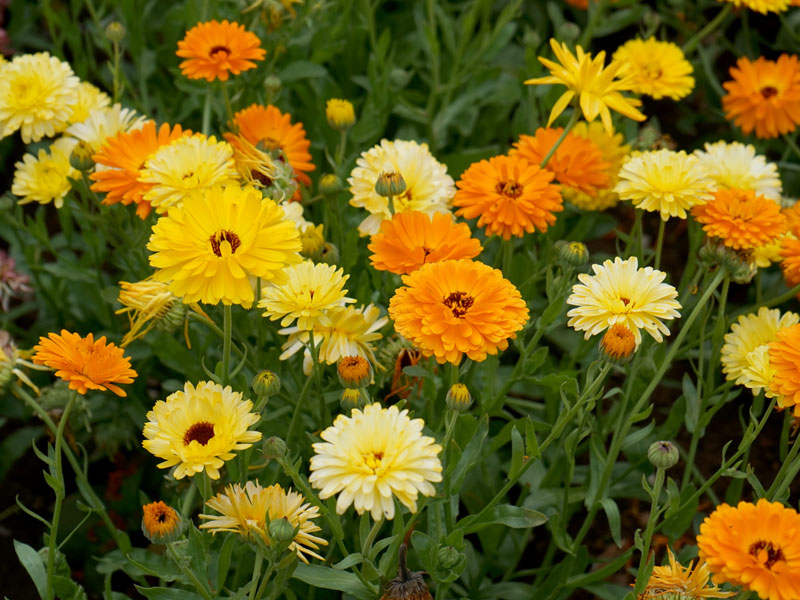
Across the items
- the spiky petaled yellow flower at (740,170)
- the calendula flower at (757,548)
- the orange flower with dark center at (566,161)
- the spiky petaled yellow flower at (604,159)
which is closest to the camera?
the calendula flower at (757,548)

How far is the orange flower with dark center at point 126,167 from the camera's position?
1994 millimetres

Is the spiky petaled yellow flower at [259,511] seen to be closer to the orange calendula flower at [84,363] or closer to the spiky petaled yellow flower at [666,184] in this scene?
the orange calendula flower at [84,363]

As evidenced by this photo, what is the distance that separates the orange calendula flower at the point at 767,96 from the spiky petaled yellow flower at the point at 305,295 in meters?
1.69

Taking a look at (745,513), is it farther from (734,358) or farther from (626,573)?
(626,573)

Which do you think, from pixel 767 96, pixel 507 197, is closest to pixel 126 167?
pixel 507 197

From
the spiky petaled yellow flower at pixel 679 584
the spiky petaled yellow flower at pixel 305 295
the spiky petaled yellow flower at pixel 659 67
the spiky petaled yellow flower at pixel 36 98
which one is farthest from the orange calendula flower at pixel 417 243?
the spiky petaled yellow flower at pixel 659 67

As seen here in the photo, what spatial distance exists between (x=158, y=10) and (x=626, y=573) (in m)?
2.59

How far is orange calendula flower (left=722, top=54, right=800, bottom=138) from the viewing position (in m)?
2.81

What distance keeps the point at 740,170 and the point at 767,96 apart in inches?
23.3

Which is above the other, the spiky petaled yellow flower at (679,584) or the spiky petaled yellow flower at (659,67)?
the spiky petaled yellow flower at (659,67)

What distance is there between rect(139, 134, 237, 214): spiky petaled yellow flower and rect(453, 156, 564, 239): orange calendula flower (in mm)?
503

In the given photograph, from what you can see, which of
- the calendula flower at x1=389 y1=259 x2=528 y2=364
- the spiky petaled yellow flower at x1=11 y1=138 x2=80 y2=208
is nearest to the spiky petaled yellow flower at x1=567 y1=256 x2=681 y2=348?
the calendula flower at x1=389 y1=259 x2=528 y2=364

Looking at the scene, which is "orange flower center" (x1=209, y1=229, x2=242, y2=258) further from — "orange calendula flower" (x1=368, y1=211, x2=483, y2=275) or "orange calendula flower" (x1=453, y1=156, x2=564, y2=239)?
"orange calendula flower" (x1=453, y1=156, x2=564, y2=239)

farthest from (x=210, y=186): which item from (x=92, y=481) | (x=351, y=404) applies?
(x=92, y=481)
